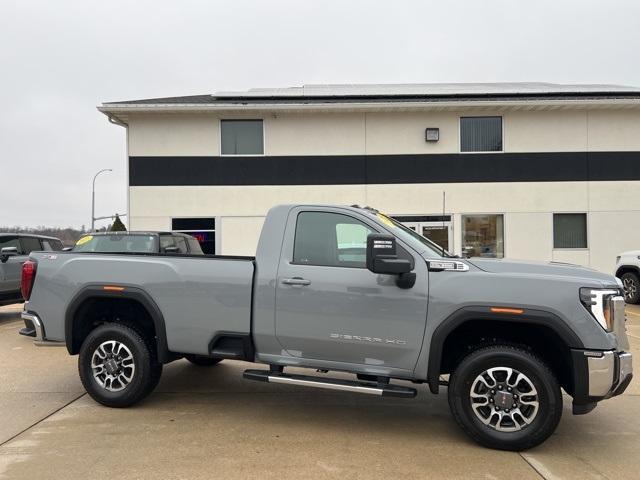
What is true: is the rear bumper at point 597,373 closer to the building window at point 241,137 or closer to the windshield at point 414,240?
the windshield at point 414,240

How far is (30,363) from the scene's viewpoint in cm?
700

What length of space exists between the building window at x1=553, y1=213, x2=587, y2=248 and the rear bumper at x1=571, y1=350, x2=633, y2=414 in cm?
1283

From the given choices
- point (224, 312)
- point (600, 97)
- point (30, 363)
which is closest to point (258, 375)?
point (224, 312)

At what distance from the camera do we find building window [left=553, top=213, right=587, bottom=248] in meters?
15.6

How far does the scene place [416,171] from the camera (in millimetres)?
15516

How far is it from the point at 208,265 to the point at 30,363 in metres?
4.07

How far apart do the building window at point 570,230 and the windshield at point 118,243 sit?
12388 mm

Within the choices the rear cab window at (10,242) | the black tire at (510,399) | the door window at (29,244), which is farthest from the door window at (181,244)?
the black tire at (510,399)

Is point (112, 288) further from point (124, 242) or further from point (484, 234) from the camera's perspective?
point (484, 234)

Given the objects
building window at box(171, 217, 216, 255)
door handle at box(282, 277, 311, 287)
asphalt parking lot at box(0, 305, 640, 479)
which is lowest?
asphalt parking lot at box(0, 305, 640, 479)

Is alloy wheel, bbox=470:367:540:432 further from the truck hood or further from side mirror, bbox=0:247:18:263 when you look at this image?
side mirror, bbox=0:247:18:263

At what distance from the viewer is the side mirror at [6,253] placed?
397 inches

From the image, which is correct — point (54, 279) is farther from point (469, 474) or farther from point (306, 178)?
point (306, 178)

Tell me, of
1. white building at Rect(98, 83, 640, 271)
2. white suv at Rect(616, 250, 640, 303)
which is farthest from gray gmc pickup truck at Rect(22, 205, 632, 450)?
white building at Rect(98, 83, 640, 271)
